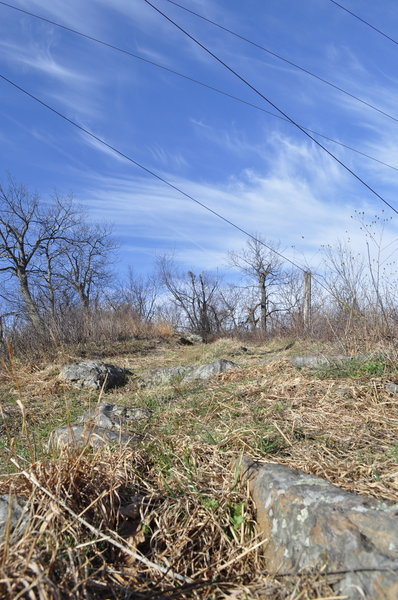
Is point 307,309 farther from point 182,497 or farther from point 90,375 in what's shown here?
point 182,497

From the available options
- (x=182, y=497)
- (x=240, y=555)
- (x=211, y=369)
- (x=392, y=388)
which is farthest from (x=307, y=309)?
(x=240, y=555)

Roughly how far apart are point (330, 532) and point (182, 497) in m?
0.74

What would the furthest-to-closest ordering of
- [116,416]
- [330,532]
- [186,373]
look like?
[186,373] < [116,416] < [330,532]

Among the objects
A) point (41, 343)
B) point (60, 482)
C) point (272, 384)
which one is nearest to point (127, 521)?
point (60, 482)

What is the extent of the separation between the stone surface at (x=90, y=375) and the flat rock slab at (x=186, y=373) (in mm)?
564

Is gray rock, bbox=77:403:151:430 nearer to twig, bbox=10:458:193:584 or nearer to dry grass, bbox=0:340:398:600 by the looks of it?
dry grass, bbox=0:340:398:600

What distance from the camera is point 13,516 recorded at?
1.73 metres

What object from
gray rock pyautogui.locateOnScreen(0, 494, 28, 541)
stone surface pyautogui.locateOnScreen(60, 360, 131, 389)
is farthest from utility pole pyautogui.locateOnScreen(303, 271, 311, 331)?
gray rock pyautogui.locateOnScreen(0, 494, 28, 541)

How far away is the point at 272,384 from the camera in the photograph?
13.1 ft

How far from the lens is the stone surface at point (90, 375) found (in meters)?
7.63

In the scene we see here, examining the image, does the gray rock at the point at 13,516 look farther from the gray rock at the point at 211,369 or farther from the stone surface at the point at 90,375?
the stone surface at the point at 90,375

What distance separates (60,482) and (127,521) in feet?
1.15

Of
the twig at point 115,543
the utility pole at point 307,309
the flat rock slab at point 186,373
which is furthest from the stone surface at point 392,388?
the utility pole at point 307,309

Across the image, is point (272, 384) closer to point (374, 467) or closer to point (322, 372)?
point (322, 372)
